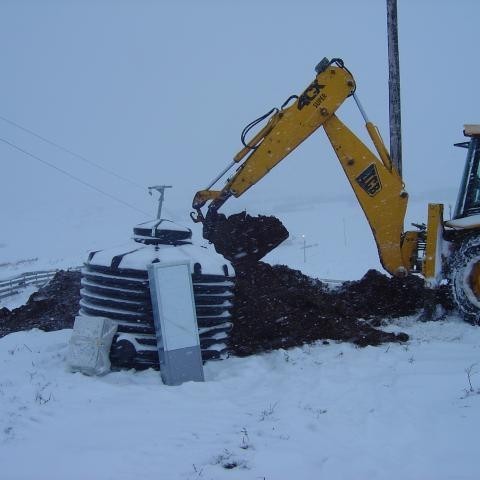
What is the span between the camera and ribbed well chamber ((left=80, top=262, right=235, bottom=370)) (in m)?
6.29

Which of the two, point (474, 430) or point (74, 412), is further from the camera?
point (74, 412)

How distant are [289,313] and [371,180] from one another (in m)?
2.53

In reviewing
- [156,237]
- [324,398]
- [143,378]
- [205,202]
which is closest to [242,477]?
[324,398]

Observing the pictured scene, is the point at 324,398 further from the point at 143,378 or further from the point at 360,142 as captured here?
the point at 360,142

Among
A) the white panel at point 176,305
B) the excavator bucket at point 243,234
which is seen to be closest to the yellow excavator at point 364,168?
the excavator bucket at point 243,234

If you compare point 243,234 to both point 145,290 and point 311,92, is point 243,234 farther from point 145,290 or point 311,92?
point 145,290

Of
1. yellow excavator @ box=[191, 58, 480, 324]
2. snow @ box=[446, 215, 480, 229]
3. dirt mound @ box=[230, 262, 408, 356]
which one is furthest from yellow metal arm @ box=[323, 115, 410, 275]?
dirt mound @ box=[230, 262, 408, 356]

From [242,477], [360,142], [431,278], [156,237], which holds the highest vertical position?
[360,142]

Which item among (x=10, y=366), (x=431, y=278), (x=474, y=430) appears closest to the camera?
(x=474, y=430)

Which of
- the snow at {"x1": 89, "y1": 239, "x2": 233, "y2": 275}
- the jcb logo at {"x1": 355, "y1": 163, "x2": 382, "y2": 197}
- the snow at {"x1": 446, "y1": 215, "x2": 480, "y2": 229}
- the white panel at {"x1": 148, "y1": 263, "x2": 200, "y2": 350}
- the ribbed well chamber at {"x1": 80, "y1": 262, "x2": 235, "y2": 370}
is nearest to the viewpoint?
the white panel at {"x1": 148, "y1": 263, "x2": 200, "y2": 350}

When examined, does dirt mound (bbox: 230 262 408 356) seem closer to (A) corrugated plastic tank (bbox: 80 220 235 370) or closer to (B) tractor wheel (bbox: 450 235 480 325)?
(A) corrugated plastic tank (bbox: 80 220 235 370)

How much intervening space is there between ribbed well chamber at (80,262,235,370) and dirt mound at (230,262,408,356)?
1.81ft

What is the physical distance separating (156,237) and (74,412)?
2.96 meters

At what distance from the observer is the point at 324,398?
5.25 metres
